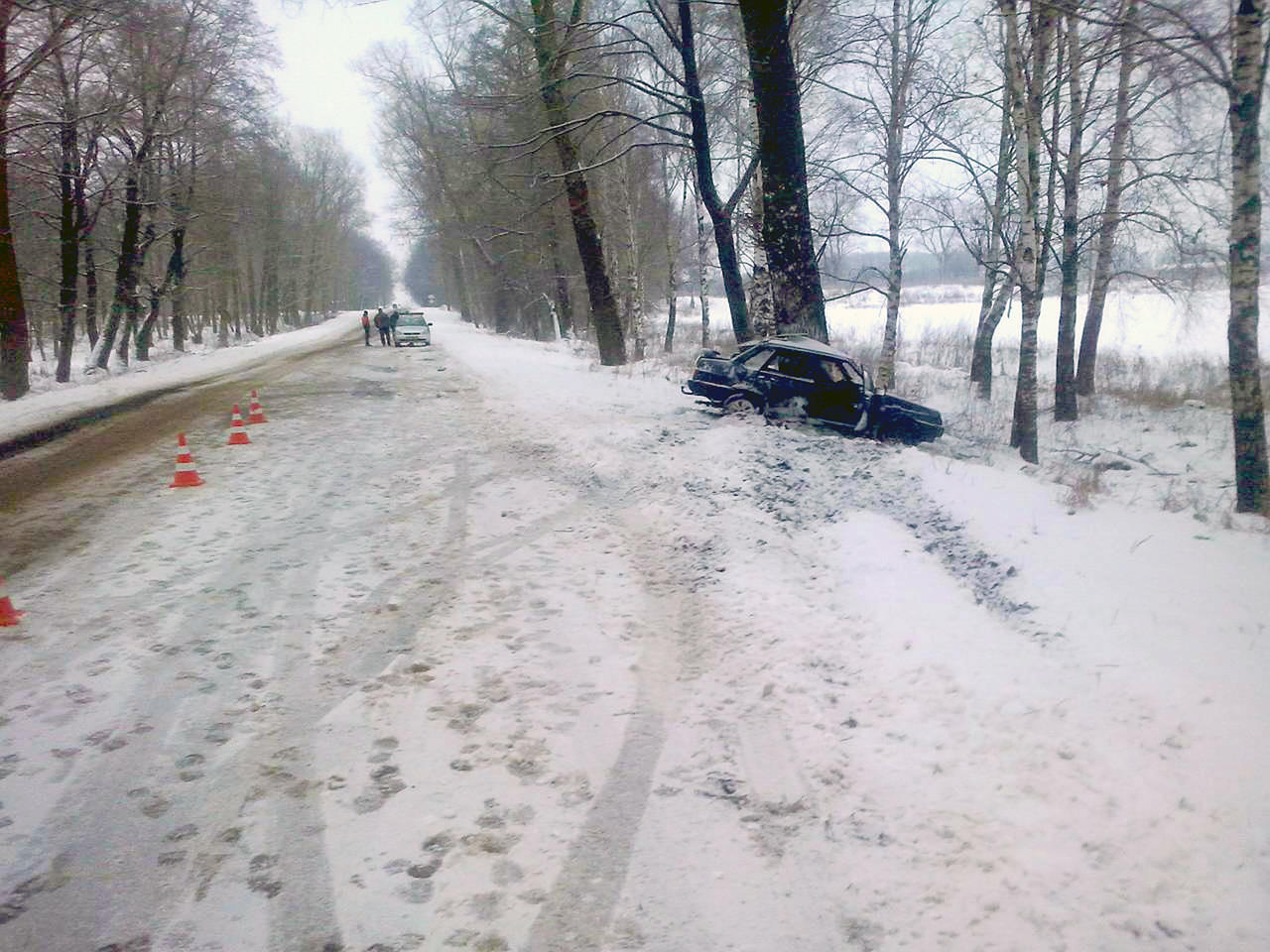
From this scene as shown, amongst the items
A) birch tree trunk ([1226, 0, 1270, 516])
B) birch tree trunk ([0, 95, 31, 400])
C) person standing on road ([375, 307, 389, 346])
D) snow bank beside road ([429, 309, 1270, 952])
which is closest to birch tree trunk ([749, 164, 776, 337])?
birch tree trunk ([1226, 0, 1270, 516])

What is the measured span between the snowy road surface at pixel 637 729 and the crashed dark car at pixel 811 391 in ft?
12.4

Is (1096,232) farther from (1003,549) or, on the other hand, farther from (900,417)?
(1003,549)

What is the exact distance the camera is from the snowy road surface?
2.97 meters

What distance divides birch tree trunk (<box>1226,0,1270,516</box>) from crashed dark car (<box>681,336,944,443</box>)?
3713mm

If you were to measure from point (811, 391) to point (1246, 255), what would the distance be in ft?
16.9

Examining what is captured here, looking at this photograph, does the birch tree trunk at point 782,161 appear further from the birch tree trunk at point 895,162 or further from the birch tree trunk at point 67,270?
the birch tree trunk at point 67,270

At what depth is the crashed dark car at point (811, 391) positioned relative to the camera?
11.2 m

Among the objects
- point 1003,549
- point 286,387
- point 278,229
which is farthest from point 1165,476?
point 278,229

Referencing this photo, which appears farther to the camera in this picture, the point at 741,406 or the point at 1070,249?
the point at 1070,249

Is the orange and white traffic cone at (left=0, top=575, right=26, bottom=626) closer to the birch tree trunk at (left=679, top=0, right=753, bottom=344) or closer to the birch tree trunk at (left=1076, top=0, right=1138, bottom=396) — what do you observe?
the birch tree trunk at (left=679, top=0, right=753, bottom=344)

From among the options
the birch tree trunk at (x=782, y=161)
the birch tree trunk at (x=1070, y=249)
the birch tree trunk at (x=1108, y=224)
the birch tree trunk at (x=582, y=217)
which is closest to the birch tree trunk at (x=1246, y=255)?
the birch tree trunk at (x=782, y=161)

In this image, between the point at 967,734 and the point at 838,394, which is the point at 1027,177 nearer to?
the point at 838,394

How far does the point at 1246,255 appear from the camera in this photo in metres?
8.75

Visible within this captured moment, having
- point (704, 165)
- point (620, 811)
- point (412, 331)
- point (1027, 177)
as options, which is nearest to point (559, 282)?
point (412, 331)
